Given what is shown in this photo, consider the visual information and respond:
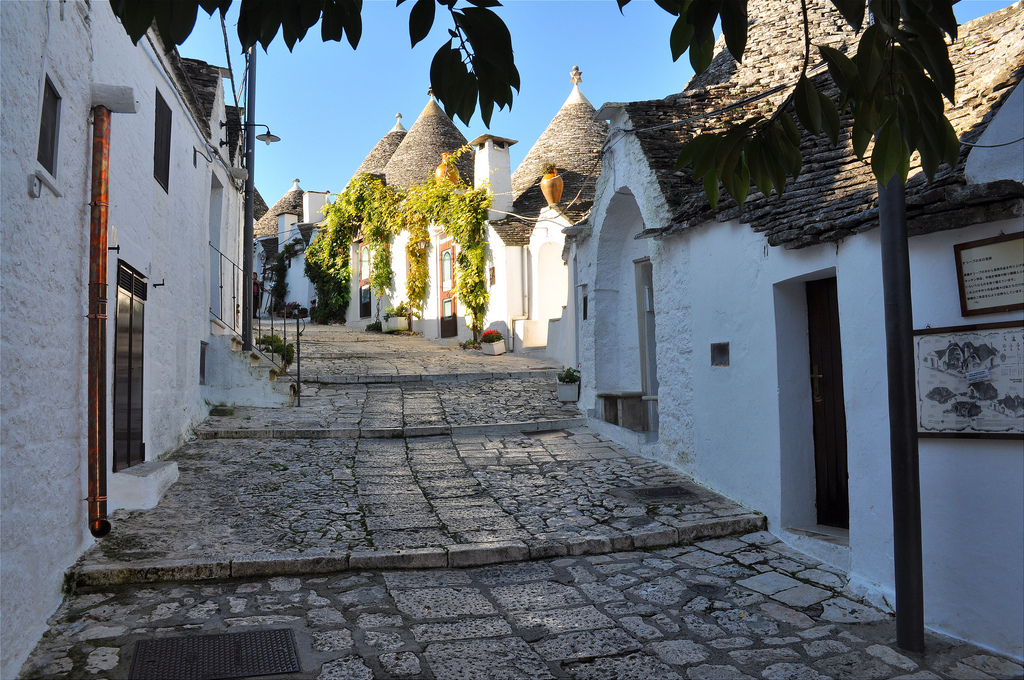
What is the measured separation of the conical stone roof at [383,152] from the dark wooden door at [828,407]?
23.0 metres

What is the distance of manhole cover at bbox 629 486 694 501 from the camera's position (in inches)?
267

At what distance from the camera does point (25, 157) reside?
12.3 ft

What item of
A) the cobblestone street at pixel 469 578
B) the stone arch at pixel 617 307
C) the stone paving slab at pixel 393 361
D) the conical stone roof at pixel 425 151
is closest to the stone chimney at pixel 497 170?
the conical stone roof at pixel 425 151

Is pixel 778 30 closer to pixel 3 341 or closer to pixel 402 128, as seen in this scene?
pixel 3 341

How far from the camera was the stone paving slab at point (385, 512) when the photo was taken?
→ 4.95 m

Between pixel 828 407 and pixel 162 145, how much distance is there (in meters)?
7.20

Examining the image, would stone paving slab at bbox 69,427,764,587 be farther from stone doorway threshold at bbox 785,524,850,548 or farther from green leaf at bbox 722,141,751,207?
green leaf at bbox 722,141,751,207

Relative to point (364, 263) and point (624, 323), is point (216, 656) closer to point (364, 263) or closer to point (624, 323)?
point (624, 323)

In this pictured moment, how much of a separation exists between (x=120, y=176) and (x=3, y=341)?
9.62ft

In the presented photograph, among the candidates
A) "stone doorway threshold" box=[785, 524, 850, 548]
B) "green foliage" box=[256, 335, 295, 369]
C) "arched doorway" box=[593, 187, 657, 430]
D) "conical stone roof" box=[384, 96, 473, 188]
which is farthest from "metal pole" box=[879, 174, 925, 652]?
"conical stone roof" box=[384, 96, 473, 188]

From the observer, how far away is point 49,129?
4.24 meters

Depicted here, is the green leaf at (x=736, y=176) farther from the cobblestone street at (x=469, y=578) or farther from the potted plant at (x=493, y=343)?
the potted plant at (x=493, y=343)

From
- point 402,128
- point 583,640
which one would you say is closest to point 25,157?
point 583,640

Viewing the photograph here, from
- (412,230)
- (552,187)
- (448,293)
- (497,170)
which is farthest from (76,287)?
(412,230)
